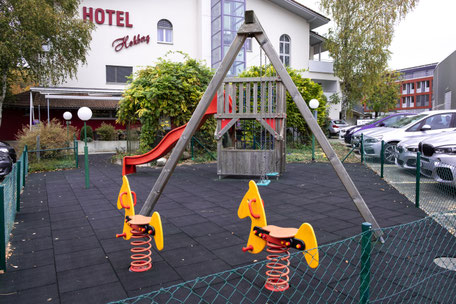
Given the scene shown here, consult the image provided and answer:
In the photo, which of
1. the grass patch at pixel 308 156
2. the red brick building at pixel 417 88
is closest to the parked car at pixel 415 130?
the grass patch at pixel 308 156

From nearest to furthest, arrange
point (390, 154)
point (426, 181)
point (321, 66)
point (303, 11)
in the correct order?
point (426, 181) → point (390, 154) → point (303, 11) → point (321, 66)

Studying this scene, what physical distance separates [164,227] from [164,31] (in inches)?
892

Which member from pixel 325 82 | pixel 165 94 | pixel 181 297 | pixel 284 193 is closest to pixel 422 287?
pixel 181 297

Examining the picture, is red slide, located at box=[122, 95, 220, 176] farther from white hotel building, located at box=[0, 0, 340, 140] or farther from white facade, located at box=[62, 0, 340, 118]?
white facade, located at box=[62, 0, 340, 118]

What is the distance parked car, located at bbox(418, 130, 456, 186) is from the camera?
7023 mm

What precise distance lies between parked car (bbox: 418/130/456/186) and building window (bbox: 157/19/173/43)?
2121 cm

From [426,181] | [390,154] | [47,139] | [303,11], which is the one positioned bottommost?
[426,181]

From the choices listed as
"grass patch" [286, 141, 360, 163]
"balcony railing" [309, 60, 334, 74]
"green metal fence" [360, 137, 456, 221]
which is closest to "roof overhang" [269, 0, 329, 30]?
"balcony railing" [309, 60, 334, 74]

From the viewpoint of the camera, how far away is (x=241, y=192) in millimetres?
8414

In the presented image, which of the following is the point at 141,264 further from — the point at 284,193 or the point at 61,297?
the point at 284,193

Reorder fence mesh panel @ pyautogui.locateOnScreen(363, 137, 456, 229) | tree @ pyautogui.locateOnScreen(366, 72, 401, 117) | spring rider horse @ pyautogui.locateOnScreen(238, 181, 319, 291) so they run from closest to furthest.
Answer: spring rider horse @ pyautogui.locateOnScreen(238, 181, 319, 291) < fence mesh panel @ pyautogui.locateOnScreen(363, 137, 456, 229) < tree @ pyautogui.locateOnScreen(366, 72, 401, 117)

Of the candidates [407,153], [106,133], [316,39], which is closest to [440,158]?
[407,153]

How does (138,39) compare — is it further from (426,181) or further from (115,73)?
(426,181)

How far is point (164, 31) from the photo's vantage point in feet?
84.6
